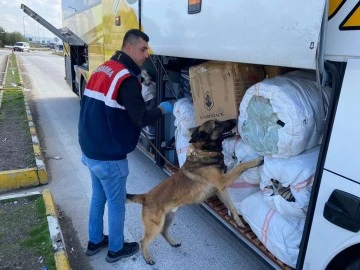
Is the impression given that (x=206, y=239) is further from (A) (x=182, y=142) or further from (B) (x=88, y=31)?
(B) (x=88, y=31)

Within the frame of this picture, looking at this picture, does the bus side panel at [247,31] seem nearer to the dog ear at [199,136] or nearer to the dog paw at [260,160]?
the dog ear at [199,136]

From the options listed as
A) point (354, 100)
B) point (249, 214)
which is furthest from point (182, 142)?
point (354, 100)

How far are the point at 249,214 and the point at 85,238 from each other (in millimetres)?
1673

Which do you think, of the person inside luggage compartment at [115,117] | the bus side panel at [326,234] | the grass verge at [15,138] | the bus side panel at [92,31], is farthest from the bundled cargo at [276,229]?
the bus side panel at [92,31]

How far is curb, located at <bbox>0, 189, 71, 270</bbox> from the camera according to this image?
→ 2.65 m

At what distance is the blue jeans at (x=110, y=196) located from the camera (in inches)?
103

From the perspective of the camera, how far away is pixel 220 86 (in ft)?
9.25

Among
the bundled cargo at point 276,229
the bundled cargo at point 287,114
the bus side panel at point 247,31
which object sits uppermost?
the bus side panel at point 247,31

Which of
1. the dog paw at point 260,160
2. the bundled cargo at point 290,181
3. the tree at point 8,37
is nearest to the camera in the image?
the bundled cargo at point 290,181

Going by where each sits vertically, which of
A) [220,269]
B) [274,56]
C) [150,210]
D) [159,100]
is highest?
[274,56]

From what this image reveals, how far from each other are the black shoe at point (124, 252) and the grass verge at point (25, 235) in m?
0.47

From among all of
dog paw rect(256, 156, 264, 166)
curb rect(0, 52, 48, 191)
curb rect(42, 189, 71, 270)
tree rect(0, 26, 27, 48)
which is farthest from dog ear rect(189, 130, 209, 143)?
tree rect(0, 26, 27, 48)

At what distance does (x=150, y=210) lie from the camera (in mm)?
2850

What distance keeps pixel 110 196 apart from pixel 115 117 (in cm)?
71
